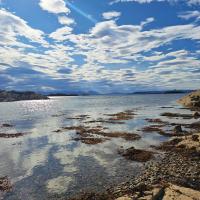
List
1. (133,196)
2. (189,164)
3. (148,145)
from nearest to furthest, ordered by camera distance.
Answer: (133,196) → (189,164) → (148,145)

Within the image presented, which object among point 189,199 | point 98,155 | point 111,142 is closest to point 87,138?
point 111,142

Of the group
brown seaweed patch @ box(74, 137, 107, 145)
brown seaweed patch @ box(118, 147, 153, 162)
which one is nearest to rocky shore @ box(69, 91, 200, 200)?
brown seaweed patch @ box(118, 147, 153, 162)

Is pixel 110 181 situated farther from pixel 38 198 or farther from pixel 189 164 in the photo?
pixel 189 164

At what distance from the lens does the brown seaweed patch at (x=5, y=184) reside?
82.7ft

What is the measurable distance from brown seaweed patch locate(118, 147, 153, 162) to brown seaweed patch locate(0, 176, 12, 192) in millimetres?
14398

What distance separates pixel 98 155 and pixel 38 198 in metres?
15.0

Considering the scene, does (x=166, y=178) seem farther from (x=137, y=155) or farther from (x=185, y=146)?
(x=185, y=146)

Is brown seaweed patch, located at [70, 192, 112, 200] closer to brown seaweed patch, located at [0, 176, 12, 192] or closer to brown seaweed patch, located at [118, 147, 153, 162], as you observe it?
brown seaweed patch, located at [0, 176, 12, 192]

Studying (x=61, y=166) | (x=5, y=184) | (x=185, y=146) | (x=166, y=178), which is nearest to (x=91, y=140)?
(x=185, y=146)

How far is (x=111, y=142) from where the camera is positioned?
46188 millimetres

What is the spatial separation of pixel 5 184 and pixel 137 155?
16.3 m

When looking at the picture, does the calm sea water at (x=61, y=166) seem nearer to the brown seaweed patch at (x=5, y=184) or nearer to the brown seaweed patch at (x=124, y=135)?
the brown seaweed patch at (x=5, y=184)

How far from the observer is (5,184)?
26297mm

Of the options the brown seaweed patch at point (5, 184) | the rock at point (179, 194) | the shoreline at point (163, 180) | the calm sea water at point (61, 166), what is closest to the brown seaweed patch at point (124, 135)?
the calm sea water at point (61, 166)
